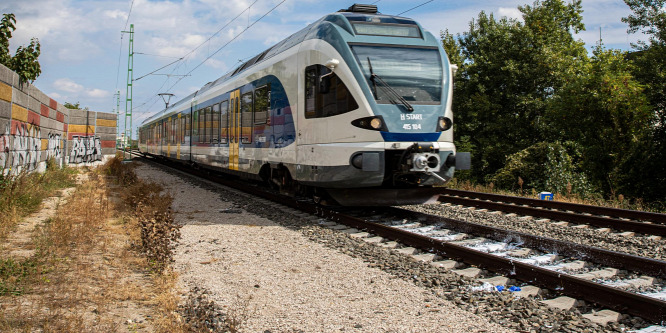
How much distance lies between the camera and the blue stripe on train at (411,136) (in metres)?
8.08

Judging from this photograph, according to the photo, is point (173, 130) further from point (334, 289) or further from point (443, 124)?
point (334, 289)

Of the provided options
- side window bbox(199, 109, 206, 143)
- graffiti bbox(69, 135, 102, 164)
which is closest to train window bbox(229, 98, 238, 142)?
side window bbox(199, 109, 206, 143)

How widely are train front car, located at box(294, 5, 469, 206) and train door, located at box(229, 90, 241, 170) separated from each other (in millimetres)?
4436

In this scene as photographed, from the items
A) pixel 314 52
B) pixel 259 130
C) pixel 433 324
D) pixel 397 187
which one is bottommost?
pixel 433 324

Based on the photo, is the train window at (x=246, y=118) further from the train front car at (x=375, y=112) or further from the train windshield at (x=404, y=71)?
the train windshield at (x=404, y=71)

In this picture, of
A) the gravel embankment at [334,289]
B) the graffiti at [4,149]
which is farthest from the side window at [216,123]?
the gravel embankment at [334,289]

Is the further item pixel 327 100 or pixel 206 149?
pixel 206 149

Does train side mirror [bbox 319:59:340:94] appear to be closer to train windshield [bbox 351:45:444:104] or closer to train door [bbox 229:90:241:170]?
train windshield [bbox 351:45:444:104]

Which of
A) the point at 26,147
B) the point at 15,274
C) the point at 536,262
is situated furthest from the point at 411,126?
the point at 26,147

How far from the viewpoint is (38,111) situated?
13.8 meters

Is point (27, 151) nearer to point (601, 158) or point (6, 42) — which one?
point (6, 42)

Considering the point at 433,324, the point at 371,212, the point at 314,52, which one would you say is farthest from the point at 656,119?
the point at 433,324

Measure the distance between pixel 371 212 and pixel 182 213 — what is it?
3.74 metres

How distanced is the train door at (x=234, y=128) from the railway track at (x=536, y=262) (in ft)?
17.4
